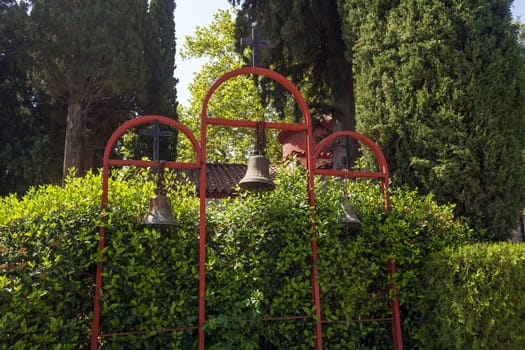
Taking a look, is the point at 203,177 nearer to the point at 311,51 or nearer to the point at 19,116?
the point at 311,51

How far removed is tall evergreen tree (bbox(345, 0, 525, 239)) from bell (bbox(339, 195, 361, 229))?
171cm

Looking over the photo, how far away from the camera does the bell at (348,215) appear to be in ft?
15.3

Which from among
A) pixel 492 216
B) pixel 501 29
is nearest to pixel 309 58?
pixel 501 29

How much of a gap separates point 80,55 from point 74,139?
7.85 feet

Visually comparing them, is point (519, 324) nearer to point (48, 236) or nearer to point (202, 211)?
point (202, 211)

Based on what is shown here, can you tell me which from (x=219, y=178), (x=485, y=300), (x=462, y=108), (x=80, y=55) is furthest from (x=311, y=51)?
(x=219, y=178)

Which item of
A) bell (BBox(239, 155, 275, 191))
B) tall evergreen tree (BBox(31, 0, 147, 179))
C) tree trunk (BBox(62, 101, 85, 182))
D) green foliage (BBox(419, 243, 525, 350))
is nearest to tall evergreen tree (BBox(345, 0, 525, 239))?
green foliage (BBox(419, 243, 525, 350))

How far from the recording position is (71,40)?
478 inches

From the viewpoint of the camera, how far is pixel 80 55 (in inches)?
486

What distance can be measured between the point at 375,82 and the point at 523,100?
2015 millimetres

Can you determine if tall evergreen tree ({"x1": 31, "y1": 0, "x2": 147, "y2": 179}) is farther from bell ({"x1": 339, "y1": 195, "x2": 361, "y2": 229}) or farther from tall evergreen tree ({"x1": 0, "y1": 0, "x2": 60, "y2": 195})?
bell ({"x1": 339, "y1": 195, "x2": 361, "y2": 229})

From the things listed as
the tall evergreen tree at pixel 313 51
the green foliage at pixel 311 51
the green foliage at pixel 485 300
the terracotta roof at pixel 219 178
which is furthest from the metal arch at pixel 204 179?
the terracotta roof at pixel 219 178

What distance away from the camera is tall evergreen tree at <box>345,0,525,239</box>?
564 cm

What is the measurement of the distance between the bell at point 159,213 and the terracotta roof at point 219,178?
8.53m
